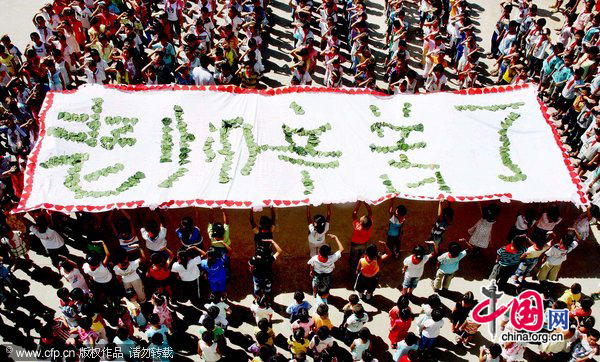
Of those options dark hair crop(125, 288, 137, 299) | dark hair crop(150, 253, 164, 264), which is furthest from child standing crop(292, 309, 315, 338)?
dark hair crop(125, 288, 137, 299)

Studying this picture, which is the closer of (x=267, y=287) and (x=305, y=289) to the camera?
(x=267, y=287)

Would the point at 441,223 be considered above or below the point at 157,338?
above

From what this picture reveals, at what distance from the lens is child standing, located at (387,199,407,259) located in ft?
33.6

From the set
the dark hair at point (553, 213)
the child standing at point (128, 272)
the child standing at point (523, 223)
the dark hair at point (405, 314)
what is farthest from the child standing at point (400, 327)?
the child standing at point (128, 272)

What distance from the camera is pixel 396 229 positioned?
1053 cm

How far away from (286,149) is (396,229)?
2.53 m

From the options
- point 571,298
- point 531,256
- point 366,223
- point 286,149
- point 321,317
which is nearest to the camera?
point 321,317

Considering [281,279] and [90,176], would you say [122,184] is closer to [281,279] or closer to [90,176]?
[90,176]

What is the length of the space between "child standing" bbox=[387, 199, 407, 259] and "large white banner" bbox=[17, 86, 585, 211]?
1.05ft

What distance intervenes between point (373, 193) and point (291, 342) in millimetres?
3001

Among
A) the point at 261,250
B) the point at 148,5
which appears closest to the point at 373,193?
the point at 261,250

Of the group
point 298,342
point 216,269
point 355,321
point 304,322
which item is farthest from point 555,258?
point 216,269

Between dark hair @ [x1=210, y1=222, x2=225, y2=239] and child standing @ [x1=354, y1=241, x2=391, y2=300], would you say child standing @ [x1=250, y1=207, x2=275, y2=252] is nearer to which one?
dark hair @ [x1=210, y1=222, x2=225, y2=239]

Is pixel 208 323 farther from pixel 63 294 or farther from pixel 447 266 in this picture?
pixel 447 266
